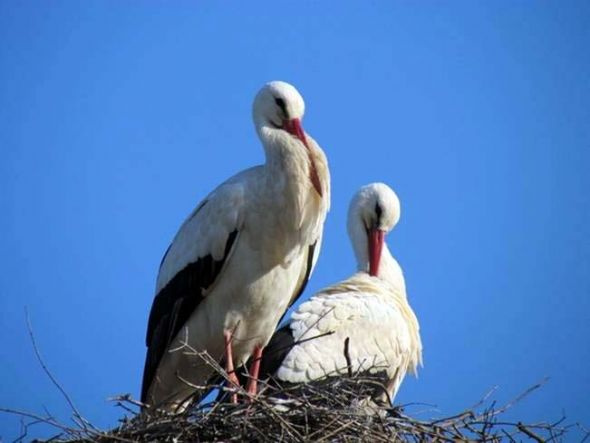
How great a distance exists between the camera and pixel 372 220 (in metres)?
9.75

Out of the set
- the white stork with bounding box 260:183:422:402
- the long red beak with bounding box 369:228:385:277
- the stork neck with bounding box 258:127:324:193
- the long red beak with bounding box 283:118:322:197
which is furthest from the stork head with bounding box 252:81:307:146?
the long red beak with bounding box 369:228:385:277

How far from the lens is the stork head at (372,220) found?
9.71 m

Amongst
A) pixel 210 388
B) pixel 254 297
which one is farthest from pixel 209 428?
pixel 254 297

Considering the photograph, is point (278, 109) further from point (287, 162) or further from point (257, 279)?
point (257, 279)

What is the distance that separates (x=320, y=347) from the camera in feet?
28.3

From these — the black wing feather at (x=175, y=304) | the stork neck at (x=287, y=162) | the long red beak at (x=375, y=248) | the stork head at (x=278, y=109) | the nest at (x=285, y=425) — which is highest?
the long red beak at (x=375, y=248)

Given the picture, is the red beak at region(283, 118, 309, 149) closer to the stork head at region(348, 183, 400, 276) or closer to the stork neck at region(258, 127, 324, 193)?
the stork neck at region(258, 127, 324, 193)

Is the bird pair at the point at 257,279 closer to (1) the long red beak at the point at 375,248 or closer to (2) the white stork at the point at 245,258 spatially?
(2) the white stork at the point at 245,258

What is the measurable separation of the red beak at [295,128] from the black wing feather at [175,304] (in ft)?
2.13

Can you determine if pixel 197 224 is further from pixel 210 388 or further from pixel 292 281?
pixel 210 388

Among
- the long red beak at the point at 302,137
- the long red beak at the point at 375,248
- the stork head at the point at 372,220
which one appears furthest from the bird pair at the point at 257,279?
the stork head at the point at 372,220

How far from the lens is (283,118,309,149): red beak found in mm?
7908

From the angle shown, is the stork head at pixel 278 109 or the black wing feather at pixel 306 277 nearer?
the stork head at pixel 278 109

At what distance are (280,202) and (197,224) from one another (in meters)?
0.54
